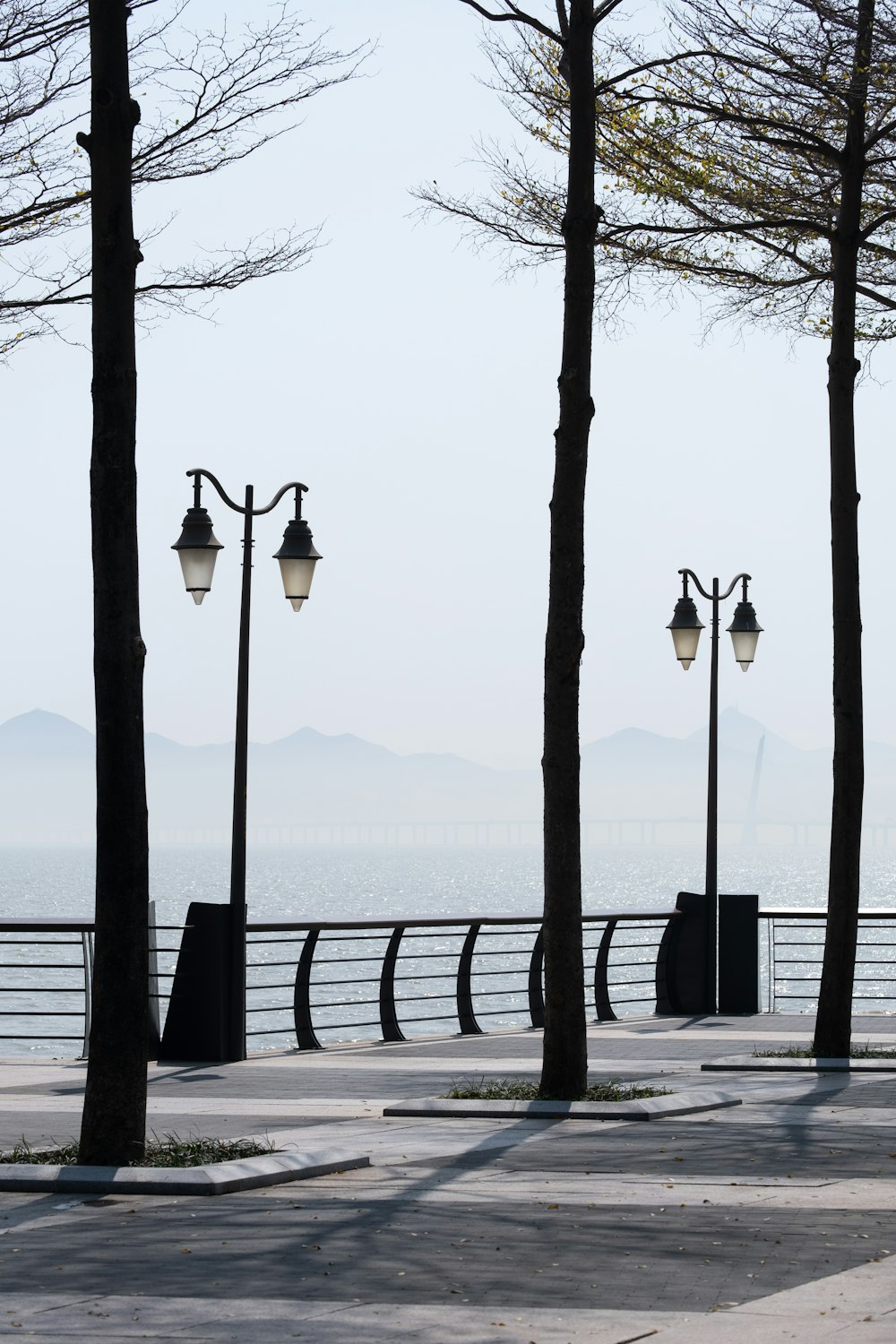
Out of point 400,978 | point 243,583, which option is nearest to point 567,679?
point 243,583

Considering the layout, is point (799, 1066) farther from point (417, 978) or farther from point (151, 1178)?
point (151, 1178)

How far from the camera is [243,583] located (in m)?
18.4

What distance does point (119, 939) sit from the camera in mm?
10594

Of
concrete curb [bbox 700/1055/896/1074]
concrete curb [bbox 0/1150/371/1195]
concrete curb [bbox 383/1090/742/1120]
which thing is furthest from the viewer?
concrete curb [bbox 700/1055/896/1074]

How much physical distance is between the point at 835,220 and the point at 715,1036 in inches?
304

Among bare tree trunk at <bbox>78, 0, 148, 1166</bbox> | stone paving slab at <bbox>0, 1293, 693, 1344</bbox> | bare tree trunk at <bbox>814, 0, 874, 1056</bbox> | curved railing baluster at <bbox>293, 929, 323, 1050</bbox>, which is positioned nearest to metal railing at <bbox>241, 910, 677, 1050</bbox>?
curved railing baluster at <bbox>293, 929, 323, 1050</bbox>

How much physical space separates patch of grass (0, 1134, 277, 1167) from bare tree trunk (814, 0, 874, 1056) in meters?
7.47

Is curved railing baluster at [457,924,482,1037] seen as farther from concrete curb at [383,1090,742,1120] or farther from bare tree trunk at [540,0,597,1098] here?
concrete curb at [383,1090,742,1120]

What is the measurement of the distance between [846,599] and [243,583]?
5172mm

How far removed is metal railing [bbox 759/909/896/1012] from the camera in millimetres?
24031

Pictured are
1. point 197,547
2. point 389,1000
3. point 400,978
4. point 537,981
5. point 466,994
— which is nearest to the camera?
point 197,547

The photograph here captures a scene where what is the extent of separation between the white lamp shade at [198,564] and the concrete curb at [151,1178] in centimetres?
858

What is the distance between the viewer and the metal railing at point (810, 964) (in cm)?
2403

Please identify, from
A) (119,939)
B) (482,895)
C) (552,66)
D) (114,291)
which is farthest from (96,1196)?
(482,895)
